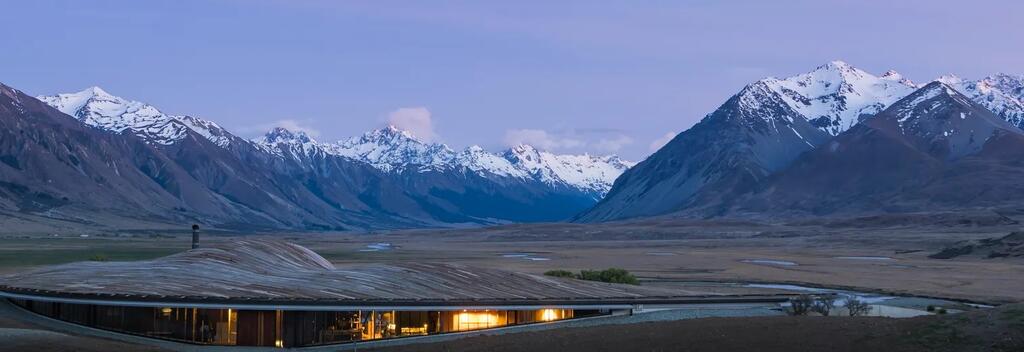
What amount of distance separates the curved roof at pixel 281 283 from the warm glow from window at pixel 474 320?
2.01 feet

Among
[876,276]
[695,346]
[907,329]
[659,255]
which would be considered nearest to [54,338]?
[695,346]

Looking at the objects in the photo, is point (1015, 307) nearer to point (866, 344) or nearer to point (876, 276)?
point (866, 344)

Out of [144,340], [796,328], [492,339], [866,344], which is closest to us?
[866,344]

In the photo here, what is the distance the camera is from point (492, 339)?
142 ft

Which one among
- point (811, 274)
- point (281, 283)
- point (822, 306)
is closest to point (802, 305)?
point (822, 306)

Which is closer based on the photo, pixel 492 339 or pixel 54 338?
pixel 54 338

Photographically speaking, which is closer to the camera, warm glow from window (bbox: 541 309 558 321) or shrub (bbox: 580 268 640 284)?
warm glow from window (bbox: 541 309 558 321)

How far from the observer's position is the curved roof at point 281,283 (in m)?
48.8

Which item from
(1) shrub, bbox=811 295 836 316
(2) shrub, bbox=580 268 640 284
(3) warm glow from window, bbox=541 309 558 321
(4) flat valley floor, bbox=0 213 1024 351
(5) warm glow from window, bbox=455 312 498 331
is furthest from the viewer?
(2) shrub, bbox=580 268 640 284

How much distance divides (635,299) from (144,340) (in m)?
21.9

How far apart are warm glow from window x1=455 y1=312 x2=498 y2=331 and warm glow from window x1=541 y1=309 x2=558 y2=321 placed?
2285 millimetres

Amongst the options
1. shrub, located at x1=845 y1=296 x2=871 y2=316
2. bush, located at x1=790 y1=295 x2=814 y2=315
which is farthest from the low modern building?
shrub, located at x1=845 y1=296 x2=871 y2=316

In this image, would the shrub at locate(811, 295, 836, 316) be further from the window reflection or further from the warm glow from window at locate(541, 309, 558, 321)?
the window reflection

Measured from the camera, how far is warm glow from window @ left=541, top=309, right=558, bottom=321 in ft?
169
